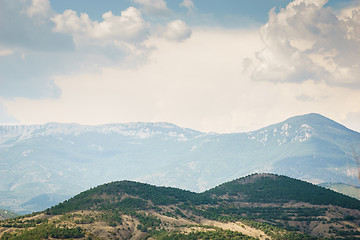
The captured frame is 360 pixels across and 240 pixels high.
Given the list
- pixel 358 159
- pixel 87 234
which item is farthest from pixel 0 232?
pixel 358 159

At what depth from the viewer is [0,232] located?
19900 cm

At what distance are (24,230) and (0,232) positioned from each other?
40.6 feet

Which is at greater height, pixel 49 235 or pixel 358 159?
pixel 358 159

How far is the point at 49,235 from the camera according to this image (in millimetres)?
188375

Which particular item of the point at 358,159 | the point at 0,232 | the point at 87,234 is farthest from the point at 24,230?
the point at 358,159

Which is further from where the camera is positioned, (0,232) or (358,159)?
(0,232)

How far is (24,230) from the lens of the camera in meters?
198

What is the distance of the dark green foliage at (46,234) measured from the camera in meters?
184

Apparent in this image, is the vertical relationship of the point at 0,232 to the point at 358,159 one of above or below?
below

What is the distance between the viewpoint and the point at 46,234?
617 ft

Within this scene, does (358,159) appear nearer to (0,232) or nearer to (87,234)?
(87,234)

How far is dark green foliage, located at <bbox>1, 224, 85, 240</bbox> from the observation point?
184 metres

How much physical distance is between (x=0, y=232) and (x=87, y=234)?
44.2 meters

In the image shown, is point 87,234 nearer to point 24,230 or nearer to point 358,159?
point 24,230
